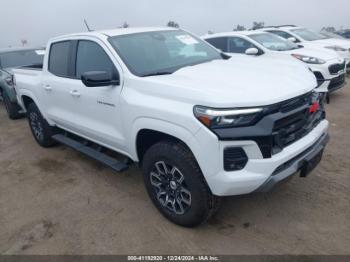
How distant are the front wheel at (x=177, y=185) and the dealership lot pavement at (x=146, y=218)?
190mm

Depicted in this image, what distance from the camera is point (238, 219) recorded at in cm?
336

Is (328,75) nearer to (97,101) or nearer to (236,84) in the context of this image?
(236,84)

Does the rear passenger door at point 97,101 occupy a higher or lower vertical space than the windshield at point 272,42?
higher

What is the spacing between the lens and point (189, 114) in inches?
107

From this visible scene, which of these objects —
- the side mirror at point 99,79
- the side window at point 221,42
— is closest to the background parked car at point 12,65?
the side window at point 221,42

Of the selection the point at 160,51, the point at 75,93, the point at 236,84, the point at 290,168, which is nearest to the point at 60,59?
the point at 75,93

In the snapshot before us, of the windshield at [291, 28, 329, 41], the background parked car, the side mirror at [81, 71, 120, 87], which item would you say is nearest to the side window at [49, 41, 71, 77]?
the side mirror at [81, 71, 120, 87]

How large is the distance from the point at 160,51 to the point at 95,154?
1.50 m

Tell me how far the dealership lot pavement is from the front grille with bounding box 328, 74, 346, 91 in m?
2.94

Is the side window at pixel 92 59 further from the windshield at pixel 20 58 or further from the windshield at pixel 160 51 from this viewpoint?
the windshield at pixel 20 58

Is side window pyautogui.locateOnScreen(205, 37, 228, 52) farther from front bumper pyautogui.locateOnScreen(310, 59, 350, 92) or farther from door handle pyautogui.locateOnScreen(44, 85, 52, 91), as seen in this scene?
door handle pyautogui.locateOnScreen(44, 85, 52, 91)

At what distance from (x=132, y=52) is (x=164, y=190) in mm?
1517

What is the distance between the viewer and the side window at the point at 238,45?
8297 millimetres

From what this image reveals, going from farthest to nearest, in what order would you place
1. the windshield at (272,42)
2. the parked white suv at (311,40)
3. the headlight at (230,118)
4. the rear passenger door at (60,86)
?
the parked white suv at (311,40) → the windshield at (272,42) → the rear passenger door at (60,86) → the headlight at (230,118)
